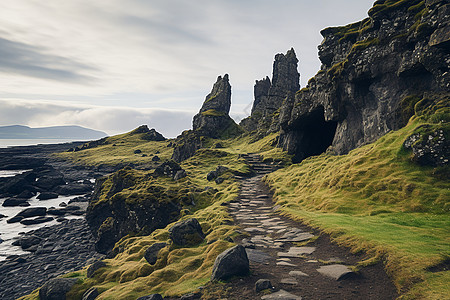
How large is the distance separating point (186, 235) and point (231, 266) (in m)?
6.68

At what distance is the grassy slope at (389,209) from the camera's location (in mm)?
7920

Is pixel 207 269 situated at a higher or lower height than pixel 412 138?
lower

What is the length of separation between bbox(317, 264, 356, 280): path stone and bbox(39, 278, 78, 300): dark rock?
14456 mm

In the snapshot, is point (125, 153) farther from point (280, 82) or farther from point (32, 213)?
point (280, 82)

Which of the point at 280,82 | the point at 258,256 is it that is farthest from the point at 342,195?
the point at 280,82

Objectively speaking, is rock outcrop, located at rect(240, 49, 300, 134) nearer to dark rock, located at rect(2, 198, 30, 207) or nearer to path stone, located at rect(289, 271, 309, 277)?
dark rock, located at rect(2, 198, 30, 207)

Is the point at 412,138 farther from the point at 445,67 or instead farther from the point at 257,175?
the point at 257,175

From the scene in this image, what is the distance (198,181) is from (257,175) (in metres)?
9.58

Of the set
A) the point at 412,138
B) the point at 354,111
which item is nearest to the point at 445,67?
the point at 412,138

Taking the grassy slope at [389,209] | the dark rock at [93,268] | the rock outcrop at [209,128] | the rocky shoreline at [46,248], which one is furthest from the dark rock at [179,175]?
the rock outcrop at [209,128]

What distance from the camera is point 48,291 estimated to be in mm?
14484

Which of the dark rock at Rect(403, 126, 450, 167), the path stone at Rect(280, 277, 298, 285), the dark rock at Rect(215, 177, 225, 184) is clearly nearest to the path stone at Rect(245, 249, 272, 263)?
the path stone at Rect(280, 277, 298, 285)

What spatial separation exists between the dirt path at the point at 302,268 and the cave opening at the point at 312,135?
96.4 ft

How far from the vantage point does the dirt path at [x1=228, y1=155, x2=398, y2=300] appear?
24.6ft
